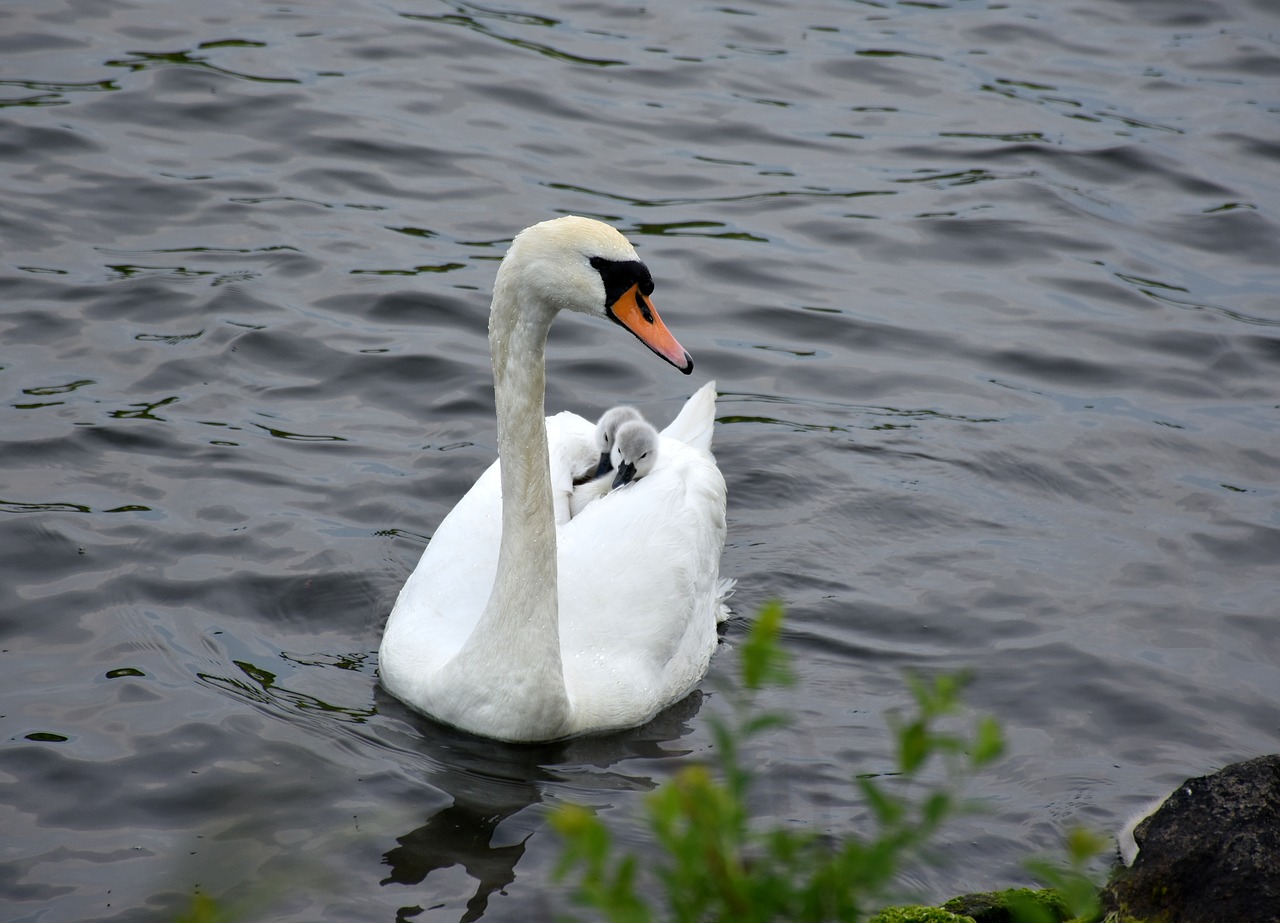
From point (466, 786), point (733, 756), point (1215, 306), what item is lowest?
point (466, 786)

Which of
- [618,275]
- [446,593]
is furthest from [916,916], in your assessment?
[446,593]

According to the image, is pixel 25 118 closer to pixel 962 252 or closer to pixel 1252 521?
pixel 962 252

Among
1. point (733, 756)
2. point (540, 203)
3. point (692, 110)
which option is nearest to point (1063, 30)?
point (692, 110)

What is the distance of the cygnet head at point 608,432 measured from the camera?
24.6 ft

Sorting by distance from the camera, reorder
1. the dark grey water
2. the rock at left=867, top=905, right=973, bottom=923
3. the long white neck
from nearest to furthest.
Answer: the rock at left=867, top=905, right=973, bottom=923 < the dark grey water < the long white neck

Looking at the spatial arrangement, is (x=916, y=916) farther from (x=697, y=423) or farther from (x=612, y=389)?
(x=612, y=389)

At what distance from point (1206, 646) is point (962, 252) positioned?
4955 mm

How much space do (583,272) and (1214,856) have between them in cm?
284

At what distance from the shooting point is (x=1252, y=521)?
814cm

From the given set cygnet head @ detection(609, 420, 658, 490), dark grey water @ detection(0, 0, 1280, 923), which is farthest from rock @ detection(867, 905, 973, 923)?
cygnet head @ detection(609, 420, 658, 490)

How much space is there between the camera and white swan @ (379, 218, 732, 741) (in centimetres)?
537

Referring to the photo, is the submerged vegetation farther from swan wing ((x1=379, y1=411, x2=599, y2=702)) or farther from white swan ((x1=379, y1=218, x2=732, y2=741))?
swan wing ((x1=379, y1=411, x2=599, y2=702))

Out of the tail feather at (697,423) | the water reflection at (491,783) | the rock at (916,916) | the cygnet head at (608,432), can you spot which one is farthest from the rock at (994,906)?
the tail feather at (697,423)

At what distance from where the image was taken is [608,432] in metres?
7.50
